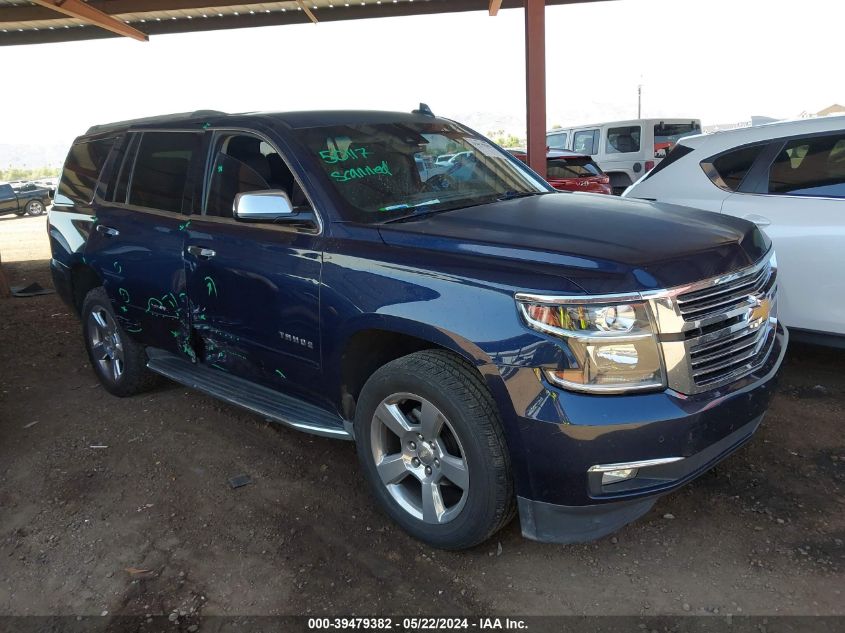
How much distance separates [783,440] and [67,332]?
6425 millimetres

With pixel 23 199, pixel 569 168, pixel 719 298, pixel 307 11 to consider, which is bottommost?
pixel 23 199

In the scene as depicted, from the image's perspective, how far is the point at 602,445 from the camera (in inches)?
93.4

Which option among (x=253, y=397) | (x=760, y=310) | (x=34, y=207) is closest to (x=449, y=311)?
(x=760, y=310)

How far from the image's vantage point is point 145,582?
2.87 metres

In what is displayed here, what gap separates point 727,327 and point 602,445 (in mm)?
733

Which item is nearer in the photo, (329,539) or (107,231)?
(329,539)

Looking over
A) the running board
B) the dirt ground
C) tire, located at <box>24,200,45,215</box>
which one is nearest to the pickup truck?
tire, located at <box>24,200,45,215</box>

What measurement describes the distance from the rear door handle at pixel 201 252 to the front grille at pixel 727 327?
2412 mm

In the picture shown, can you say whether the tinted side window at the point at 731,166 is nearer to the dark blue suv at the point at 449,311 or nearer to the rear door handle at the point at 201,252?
the dark blue suv at the point at 449,311

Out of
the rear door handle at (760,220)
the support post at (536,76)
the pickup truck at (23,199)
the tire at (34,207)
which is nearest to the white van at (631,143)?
the support post at (536,76)

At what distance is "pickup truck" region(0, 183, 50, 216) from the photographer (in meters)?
25.0

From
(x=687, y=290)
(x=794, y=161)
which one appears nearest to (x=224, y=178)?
(x=687, y=290)

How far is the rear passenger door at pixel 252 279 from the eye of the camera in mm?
3223

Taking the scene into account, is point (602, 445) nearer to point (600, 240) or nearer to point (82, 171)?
point (600, 240)
